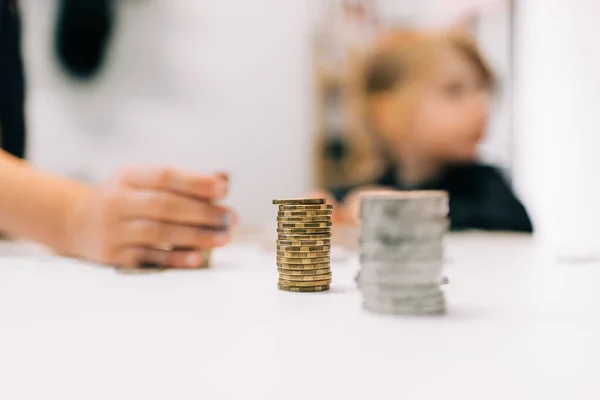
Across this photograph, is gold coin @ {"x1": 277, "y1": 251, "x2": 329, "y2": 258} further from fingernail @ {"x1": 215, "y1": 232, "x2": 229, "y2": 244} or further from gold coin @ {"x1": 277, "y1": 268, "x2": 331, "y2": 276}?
fingernail @ {"x1": 215, "y1": 232, "x2": 229, "y2": 244}

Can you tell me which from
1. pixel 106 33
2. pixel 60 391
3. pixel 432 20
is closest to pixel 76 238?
pixel 60 391

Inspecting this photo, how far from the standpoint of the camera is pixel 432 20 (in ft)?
10.8

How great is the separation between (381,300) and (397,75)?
1739mm

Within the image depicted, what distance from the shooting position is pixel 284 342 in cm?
38

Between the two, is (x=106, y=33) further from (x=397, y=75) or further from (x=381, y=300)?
(x=381, y=300)

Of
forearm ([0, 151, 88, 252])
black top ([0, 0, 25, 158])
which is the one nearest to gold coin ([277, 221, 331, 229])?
forearm ([0, 151, 88, 252])

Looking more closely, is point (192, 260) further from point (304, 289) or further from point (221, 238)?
point (304, 289)

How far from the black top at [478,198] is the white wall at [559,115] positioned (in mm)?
392

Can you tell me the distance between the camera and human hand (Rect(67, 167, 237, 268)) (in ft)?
2.36

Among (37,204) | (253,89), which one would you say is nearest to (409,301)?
(37,204)

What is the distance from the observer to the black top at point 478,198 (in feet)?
5.81

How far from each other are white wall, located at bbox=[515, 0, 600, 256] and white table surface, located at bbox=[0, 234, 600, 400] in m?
1.83

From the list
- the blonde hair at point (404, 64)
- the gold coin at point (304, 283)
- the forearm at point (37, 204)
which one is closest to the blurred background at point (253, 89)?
the blonde hair at point (404, 64)

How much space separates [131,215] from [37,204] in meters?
0.22
